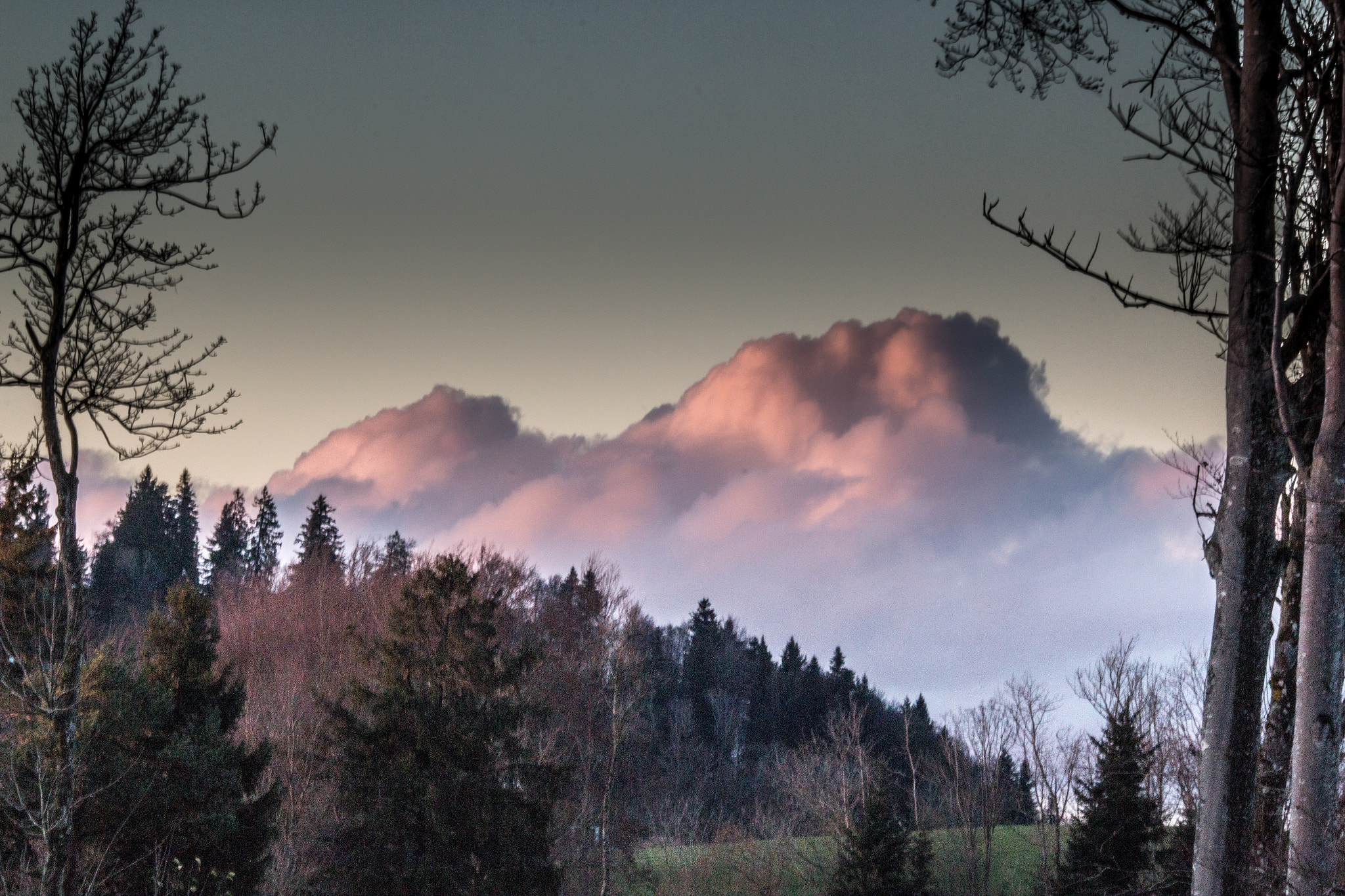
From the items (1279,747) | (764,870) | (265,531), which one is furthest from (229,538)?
(1279,747)

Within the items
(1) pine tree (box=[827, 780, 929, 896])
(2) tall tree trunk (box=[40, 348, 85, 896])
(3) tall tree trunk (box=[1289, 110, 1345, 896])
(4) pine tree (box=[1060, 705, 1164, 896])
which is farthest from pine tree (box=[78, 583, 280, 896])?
(4) pine tree (box=[1060, 705, 1164, 896])

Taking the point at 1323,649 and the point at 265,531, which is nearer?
the point at 1323,649

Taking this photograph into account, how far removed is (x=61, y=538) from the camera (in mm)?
10305

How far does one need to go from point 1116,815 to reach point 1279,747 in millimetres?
21605

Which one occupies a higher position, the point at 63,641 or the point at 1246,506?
the point at 1246,506

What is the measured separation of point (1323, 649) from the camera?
19.7 ft

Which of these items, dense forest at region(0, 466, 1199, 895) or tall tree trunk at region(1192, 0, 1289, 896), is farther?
dense forest at region(0, 466, 1199, 895)

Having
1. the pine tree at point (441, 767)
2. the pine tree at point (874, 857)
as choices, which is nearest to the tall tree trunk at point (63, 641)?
the pine tree at point (441, 767)

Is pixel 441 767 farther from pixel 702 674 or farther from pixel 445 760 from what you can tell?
pixel 702 674

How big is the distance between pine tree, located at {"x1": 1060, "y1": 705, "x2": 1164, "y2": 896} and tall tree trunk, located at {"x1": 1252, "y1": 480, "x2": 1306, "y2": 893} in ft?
59.8

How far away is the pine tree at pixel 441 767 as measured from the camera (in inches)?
758

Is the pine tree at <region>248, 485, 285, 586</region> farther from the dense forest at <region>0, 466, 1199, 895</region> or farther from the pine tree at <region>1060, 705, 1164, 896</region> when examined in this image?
the pine tree at <region>1060, 705, 1164, 896</region>

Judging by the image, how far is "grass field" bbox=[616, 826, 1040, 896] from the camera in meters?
30.8

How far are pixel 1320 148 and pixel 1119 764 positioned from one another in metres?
22.0
